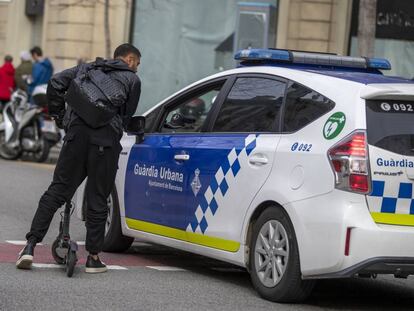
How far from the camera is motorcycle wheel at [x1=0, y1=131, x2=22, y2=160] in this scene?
1791cm

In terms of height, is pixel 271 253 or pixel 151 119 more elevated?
pixel 151 119

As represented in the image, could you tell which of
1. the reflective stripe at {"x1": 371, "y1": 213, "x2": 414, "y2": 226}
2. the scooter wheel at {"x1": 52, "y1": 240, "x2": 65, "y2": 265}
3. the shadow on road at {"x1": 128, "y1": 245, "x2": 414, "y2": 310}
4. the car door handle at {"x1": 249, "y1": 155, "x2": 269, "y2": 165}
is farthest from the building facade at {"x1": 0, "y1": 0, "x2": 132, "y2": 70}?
the reflective stripe at {"x1": 371, "y1": 213, "x2": 414, "y2": 226}

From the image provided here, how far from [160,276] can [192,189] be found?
A: 27.9 inches

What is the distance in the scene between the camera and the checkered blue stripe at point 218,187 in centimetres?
713

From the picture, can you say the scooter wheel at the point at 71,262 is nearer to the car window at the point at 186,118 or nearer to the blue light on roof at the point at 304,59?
the car window at the point at 186,118

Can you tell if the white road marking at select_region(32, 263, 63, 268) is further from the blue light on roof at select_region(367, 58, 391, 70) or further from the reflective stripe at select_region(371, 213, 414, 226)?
the blue light on roof at select_region(367, 58, 391, 70)

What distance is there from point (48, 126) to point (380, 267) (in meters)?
11.8

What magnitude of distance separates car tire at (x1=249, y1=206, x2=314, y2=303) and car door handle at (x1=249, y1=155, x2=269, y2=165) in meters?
0.33

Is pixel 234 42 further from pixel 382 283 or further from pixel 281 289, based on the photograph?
pixel 281 289

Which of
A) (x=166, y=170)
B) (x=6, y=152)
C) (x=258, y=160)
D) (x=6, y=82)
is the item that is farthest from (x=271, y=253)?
(x=6, y=82)

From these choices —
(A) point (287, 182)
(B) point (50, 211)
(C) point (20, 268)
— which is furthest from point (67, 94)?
(A) point (287, 182)

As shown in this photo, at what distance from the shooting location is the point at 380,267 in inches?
245

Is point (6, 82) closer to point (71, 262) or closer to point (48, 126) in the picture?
point (48, 126)

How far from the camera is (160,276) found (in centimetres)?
759
